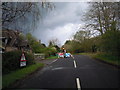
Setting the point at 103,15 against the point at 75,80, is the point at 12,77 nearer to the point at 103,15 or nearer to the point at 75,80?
the point at 75,80

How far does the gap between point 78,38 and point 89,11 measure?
4706cm

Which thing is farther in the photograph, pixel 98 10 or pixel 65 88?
pixel 98 10

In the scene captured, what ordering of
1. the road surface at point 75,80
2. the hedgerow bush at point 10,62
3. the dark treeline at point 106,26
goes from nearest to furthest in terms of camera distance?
the road surface at point 75,80, the hedgerow bush at point 10,62, the dark treeline at point 106,26

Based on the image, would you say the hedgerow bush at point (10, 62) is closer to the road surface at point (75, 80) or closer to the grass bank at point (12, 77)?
the grass bank at point (12, 77)

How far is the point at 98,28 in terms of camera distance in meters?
26.1

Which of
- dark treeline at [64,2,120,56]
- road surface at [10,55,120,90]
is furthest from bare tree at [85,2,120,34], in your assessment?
road surface at [10,55,120,90]

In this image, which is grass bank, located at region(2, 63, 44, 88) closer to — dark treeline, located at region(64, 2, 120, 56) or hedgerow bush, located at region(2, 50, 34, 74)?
hedgerow bush, located at region(2, 50, 34, 74)

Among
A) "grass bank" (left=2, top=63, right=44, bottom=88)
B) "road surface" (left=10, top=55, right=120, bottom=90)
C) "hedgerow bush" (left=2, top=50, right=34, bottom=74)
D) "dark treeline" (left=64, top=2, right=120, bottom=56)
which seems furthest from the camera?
"dark treeline" (left=64, top=2, right=120, bottom=56)

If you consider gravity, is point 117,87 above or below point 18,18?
below

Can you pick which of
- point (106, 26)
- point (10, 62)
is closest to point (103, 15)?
point (106, 26)

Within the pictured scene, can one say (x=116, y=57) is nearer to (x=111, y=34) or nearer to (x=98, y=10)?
(x=111, y=34)

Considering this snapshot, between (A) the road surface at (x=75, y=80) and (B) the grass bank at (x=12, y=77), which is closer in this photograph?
(A) the road surface at (x=75, y=80)

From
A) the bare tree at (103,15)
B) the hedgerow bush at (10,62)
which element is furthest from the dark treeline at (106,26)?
the hedgerow bush at (10,62)

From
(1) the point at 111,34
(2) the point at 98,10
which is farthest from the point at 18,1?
(2) the point at 98,10
